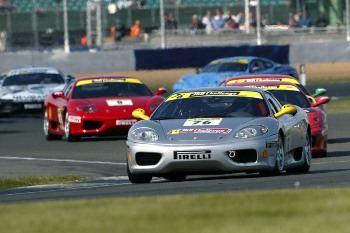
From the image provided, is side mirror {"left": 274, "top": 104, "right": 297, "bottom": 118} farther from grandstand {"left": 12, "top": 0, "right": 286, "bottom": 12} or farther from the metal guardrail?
the metal guardrail

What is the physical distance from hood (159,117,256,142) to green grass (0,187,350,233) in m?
3.37

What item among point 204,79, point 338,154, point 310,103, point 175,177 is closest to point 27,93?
point 204,79

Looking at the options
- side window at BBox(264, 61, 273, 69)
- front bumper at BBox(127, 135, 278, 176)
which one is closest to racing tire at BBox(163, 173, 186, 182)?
front bumper at BBox(127, 135, 278, 176)

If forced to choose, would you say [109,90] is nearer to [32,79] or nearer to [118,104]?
[118,104]

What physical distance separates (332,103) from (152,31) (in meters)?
16.3

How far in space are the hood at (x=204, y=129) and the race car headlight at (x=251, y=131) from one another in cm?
6

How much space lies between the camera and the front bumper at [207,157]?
12922 mm

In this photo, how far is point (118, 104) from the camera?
21812mm

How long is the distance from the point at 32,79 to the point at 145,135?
17158 mm

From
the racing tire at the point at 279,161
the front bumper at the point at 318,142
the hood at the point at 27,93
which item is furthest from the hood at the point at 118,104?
the racing tire at the point at 279,161

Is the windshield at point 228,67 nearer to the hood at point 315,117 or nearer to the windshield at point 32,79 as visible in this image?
the windshield at point 32,79

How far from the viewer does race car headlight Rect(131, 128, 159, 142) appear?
13.3m

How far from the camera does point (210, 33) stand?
154 ft

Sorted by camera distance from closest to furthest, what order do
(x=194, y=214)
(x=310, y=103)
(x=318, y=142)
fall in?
(x=194, y=214), (x=318, y=142), (x=310, y=103)
